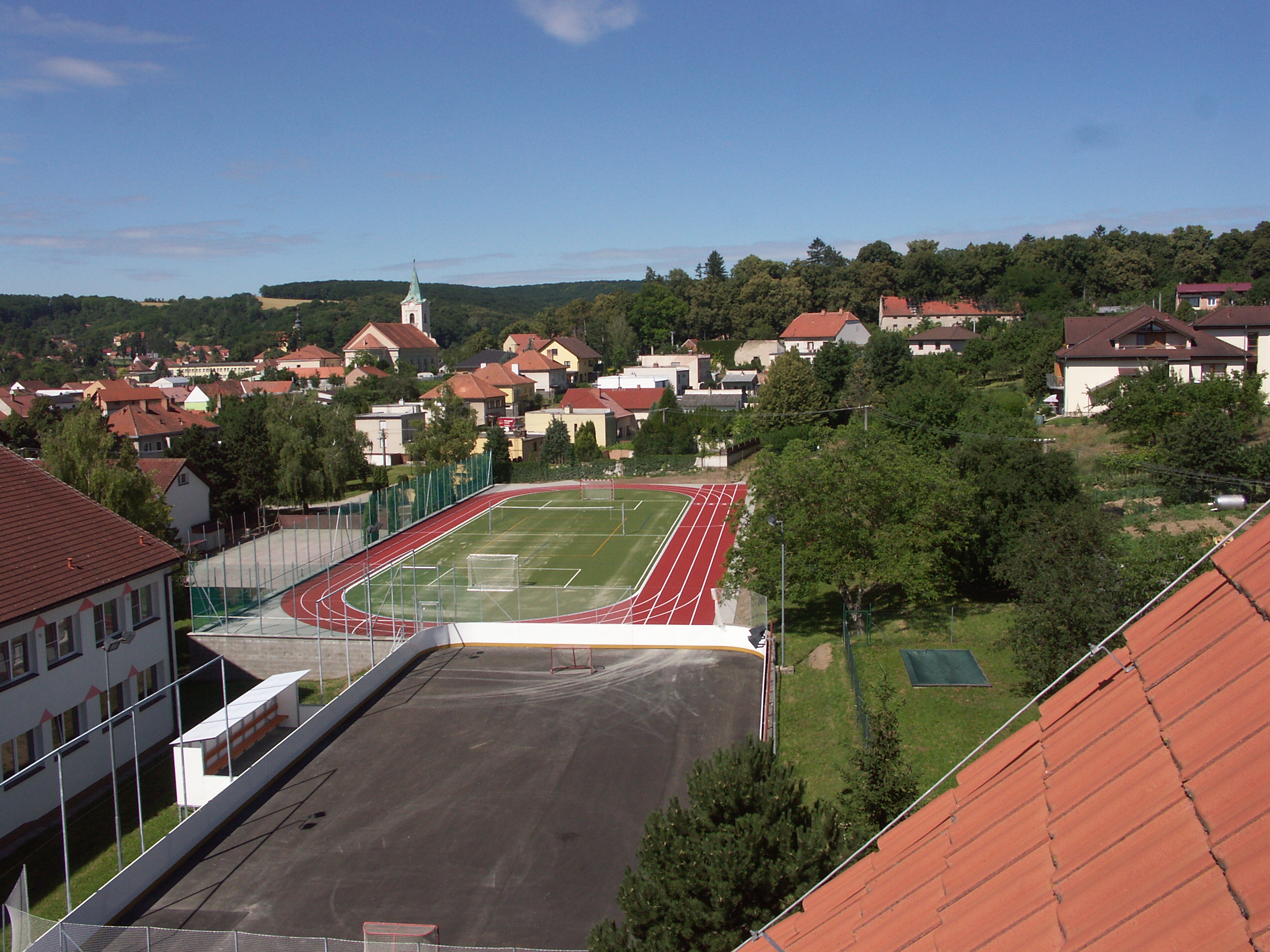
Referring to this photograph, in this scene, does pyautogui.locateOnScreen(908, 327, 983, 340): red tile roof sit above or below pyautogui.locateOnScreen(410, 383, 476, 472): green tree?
→ above

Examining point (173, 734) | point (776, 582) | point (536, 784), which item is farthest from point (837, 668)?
point (173, 734)

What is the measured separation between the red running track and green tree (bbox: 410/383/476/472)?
339 inches

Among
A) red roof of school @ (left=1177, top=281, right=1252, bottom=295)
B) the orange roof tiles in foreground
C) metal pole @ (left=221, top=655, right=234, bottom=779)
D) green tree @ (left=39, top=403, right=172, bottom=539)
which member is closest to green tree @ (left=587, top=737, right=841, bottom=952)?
the orange roof tiles in foreground

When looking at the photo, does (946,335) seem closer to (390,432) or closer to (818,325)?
(818,325)

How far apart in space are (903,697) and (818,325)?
280 feet

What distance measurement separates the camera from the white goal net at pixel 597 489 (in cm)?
5888

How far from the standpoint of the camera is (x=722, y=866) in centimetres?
946

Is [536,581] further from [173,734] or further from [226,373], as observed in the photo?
[226,373]

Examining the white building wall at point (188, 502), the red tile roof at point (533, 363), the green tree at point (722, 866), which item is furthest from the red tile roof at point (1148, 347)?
the red tile roof at point (533, 363)

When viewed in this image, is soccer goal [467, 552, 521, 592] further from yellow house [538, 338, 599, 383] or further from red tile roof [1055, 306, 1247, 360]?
yellow house [538, 338, 599, 383]

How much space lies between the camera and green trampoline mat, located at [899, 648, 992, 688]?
944 inches

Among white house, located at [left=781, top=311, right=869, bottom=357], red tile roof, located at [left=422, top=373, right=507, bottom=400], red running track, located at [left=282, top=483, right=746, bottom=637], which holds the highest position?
white house, located at [left=781, top=311, right=869, bottom=357]

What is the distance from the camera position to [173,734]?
24969mm

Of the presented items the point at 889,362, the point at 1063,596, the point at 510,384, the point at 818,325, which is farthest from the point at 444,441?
the point at 818,325
